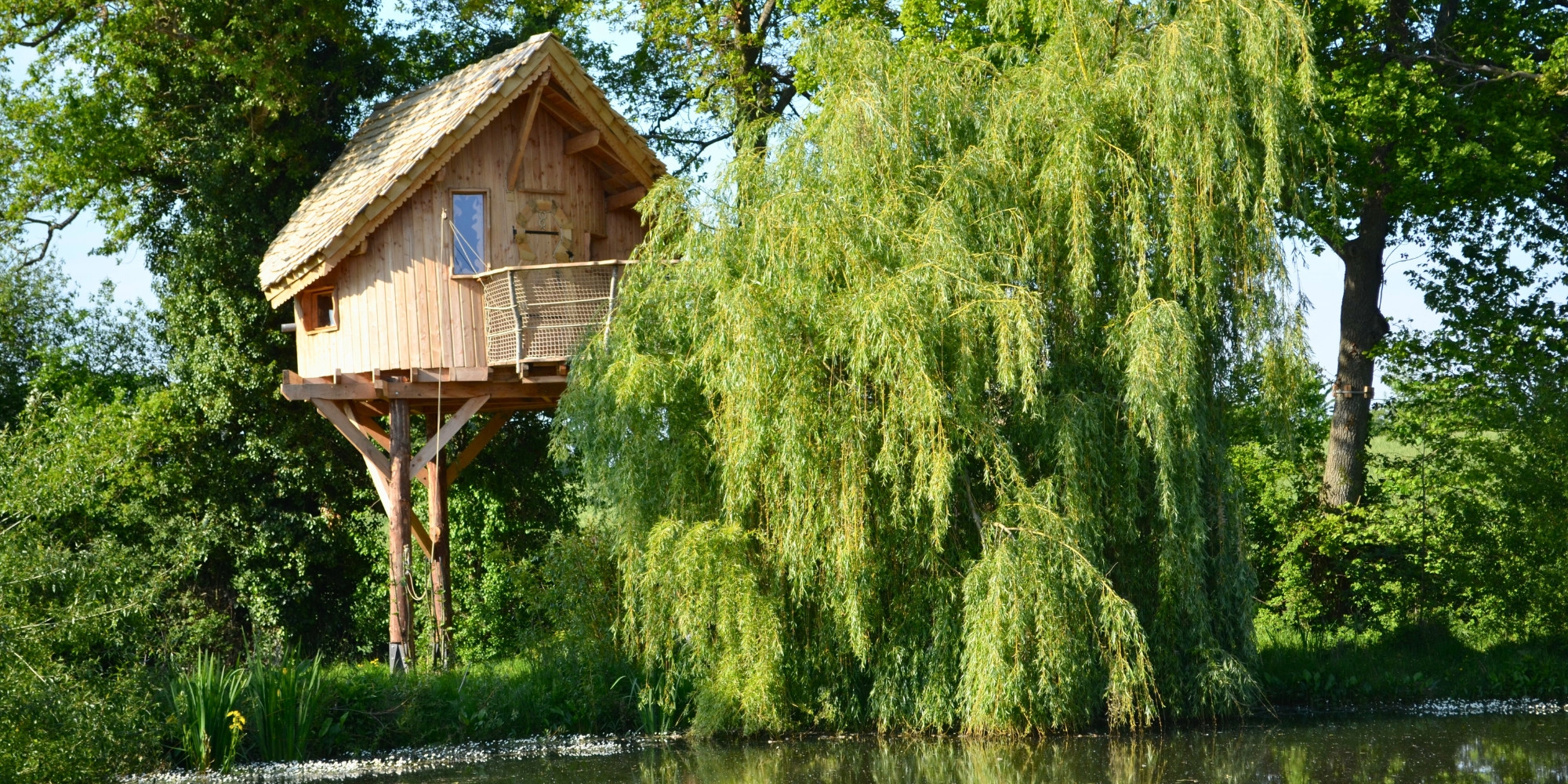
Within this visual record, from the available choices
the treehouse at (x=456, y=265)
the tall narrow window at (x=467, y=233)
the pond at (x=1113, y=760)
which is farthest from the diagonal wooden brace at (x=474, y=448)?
the pond at (x=1113, y=760)

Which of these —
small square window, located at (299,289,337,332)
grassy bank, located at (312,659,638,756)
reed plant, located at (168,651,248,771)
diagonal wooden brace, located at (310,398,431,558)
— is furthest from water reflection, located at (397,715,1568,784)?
small square window, located at (299,289,337,332)

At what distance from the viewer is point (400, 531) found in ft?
58.1

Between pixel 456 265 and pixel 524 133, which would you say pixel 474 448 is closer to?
pixel 456 265

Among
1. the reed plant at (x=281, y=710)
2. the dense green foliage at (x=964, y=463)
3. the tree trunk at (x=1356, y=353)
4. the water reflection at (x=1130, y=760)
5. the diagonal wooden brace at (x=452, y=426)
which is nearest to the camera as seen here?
the water reflection at (x=1130, y=760)

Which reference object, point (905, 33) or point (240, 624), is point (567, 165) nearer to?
point (905, 33)

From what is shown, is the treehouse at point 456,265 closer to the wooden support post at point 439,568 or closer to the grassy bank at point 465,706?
the wooden support post at point 439,568

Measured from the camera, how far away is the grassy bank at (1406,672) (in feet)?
55.4

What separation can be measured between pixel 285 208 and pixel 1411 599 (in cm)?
1662

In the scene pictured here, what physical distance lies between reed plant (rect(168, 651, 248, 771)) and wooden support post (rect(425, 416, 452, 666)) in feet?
10.2

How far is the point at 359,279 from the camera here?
57.2ft

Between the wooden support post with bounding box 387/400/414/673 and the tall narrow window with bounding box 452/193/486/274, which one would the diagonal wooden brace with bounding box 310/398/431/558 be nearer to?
the wooden support post with bounding box 387/400/414/673

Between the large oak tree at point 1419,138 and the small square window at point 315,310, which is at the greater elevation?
the large oak tree at point 1419,138

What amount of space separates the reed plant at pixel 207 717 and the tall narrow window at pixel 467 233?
5.50 meters

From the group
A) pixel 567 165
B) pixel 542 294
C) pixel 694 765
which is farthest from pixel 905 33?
pixel 694 765
